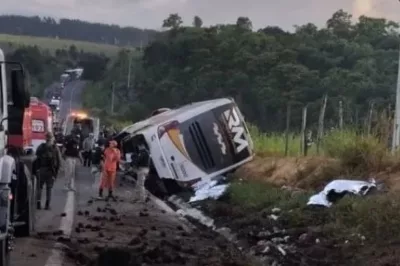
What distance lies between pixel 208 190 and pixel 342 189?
Answer: 9231 mm

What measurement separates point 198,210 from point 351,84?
824 inches

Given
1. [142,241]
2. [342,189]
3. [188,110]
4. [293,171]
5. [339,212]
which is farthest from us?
[188,110]

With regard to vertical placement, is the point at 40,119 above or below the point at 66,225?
below

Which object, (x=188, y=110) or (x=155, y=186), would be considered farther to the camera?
(x=188, y=110)

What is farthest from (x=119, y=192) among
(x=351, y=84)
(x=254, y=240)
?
(x=351, y=84)

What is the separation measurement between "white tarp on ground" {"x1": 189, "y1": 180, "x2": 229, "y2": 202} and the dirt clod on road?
130 inches

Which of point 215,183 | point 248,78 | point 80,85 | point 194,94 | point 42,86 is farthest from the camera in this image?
point 80,85

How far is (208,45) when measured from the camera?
6103 centimetres

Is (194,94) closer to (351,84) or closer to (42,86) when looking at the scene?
(351,84)

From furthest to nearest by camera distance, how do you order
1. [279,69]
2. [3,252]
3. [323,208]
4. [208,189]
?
[279,69], [208,189], [323,208], [3,252]

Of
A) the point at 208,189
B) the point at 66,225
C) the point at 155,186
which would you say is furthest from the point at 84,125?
the point at 66,225

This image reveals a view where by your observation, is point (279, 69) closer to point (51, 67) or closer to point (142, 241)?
point (142, 241)

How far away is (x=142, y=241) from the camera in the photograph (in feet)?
59.2

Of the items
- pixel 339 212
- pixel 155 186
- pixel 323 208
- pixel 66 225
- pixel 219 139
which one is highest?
pixel 339 212
